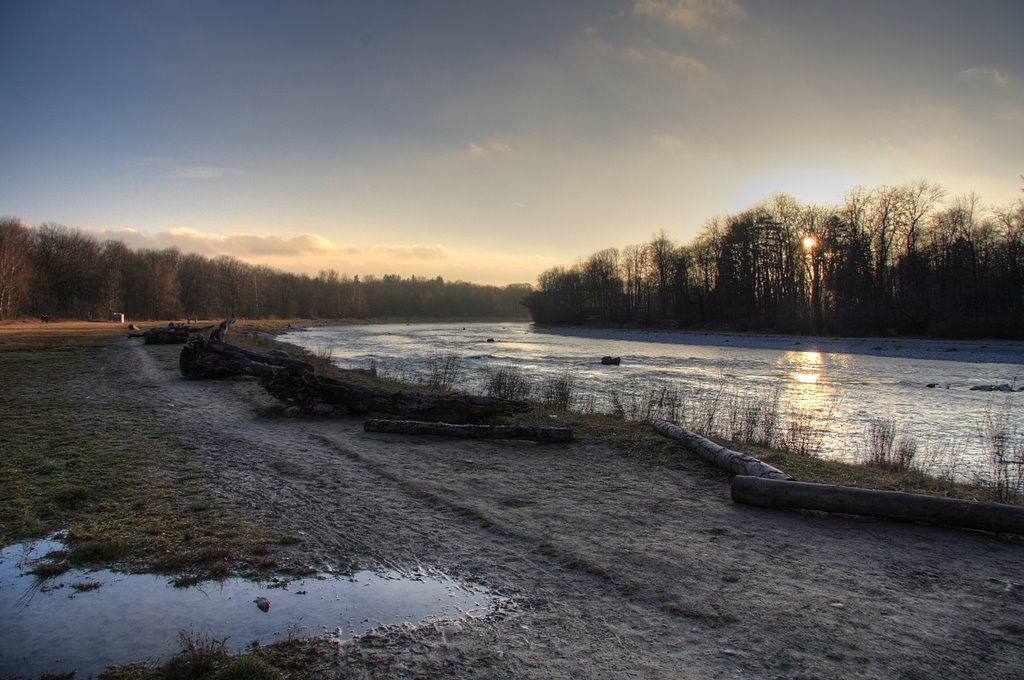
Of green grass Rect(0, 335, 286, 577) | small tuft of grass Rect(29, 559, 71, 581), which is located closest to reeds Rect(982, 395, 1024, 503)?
green grass Rect(0, 335, 286, 577)

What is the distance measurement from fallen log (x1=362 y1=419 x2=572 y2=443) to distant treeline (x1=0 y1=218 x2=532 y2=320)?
74806mm

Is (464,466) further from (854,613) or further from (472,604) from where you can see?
(854,613)

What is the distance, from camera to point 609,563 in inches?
186

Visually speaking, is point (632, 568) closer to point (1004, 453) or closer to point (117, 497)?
point (117, 497)

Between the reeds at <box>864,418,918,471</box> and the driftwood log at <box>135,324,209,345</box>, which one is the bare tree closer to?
the driftwood log at <box>135,324,209,345</box>

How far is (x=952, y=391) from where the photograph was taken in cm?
1892

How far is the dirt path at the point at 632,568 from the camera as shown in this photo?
3371 millimetres

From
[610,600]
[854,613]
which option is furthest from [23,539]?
[854,613]

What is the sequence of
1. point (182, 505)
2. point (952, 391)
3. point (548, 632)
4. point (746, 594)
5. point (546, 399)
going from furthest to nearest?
point (952, 391)
point (546, 399)
point (182, 505)
point (746, 594)
point (548, 632)

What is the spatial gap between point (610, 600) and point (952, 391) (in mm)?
20794

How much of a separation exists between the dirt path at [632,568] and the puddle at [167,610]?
0.92 feet

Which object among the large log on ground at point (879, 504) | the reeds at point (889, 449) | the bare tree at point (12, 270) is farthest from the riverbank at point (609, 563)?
the bare tree at point (12, 270)

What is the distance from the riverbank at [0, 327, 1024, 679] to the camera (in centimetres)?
337

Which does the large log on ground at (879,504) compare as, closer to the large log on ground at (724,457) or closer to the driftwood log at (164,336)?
the large log on ground at (724,457)
